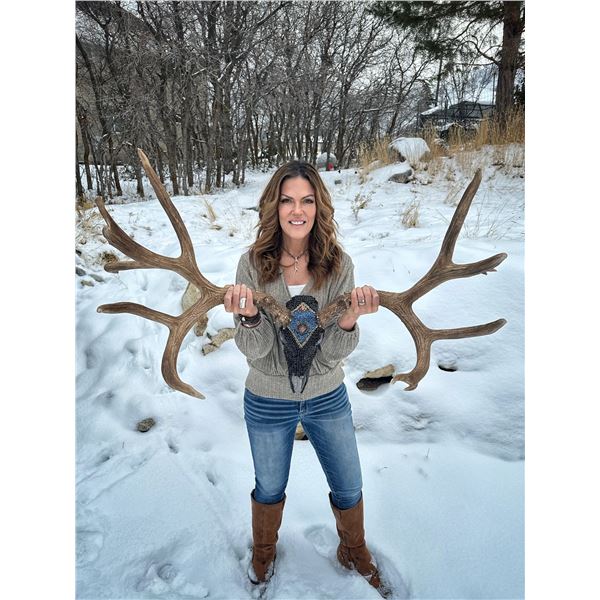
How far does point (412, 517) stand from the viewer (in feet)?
4.67

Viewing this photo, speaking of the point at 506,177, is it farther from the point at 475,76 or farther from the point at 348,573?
the point at 348,573

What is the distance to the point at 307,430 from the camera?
1135 millimetres

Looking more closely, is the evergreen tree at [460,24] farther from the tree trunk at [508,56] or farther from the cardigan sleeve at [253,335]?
the cardigan sleeve at [253,335]

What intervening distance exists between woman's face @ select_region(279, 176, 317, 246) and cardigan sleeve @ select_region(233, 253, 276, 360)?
0.57ft

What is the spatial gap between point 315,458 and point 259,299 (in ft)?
3.43

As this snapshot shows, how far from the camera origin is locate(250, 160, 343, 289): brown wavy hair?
3.35ft

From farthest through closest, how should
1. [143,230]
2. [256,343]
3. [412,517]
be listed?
[143,230], [412,517], [256,343]

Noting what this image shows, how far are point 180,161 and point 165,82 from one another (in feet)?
3.03

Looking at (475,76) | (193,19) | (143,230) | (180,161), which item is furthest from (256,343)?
(475,76)

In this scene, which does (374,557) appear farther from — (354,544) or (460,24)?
(460,24)

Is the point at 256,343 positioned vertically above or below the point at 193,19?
below

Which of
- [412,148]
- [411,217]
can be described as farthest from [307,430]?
[412,148]

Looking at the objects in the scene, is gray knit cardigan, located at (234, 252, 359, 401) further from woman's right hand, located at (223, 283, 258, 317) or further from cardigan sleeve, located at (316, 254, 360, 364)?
woman's right hand, located at (223, 283, 258, 317)

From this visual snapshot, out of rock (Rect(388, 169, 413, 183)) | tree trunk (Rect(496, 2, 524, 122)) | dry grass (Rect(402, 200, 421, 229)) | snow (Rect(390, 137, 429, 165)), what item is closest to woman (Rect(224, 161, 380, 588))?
dry grass (Rect(402, 200, 421, 229))
